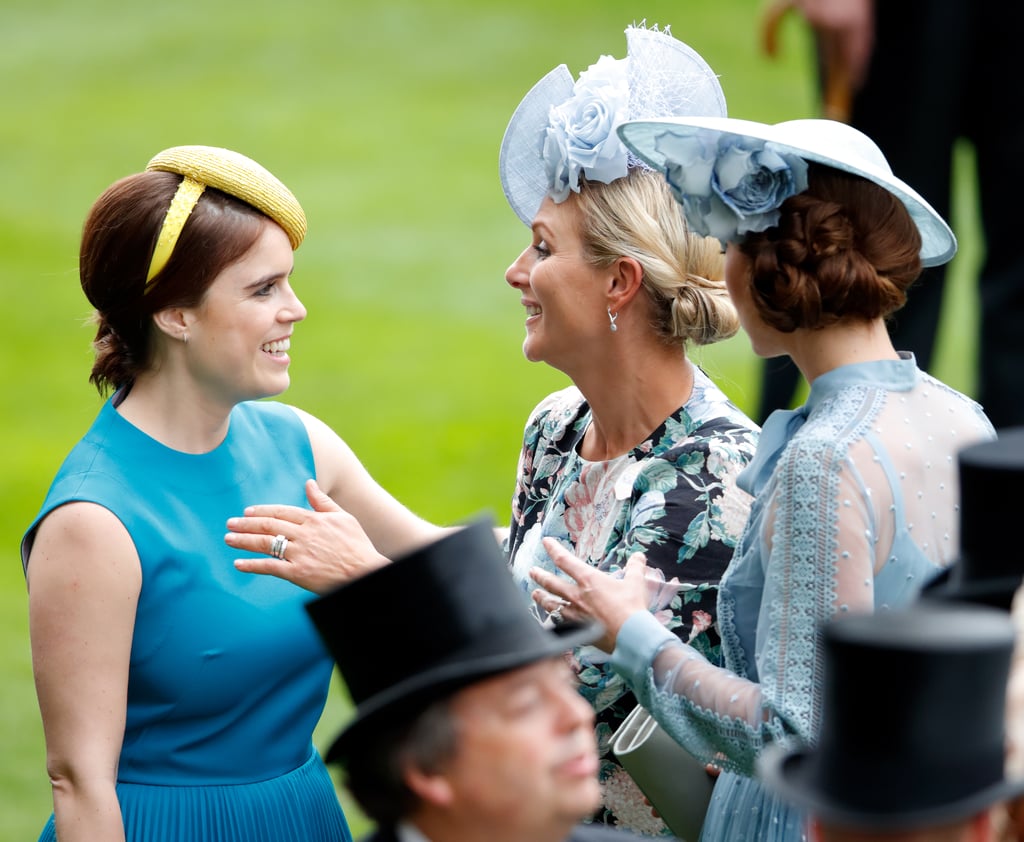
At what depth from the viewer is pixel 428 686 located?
2.17 metres

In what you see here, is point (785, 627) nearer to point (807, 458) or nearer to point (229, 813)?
point (807, 458)

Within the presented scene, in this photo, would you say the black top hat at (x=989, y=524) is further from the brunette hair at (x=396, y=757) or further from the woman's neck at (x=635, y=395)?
the woman's neck at (x=635, y=395)

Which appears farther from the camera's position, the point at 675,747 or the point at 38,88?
the point at 38,88

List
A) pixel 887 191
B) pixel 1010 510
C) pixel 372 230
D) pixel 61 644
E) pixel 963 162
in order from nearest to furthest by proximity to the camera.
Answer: pixel 1010 510 < pixel 887 191 < pixel 61 644 < pixel 372 230 < pixel 963 162

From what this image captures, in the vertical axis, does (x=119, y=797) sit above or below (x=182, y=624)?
below

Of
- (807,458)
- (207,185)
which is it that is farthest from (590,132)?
(807,458)

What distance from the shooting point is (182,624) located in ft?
10.4

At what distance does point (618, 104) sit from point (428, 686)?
1.73 metres

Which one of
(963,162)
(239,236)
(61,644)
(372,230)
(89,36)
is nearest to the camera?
(61,644)

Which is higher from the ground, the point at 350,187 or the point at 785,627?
the point at 350,187

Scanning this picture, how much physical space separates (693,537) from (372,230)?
1194 centimetres

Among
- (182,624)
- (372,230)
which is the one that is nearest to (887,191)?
(182,624)

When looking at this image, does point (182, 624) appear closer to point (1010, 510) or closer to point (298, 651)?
point (298, 651)

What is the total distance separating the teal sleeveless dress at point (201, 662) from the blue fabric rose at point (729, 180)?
1.18m
